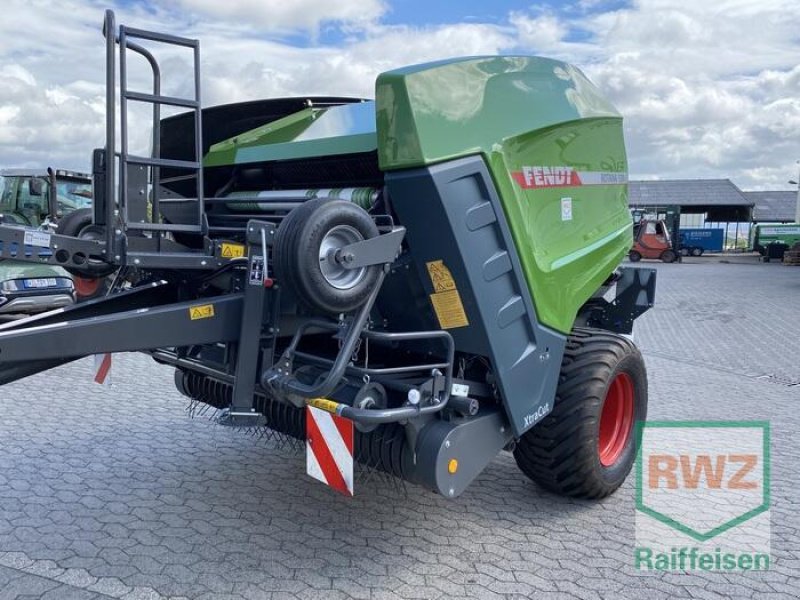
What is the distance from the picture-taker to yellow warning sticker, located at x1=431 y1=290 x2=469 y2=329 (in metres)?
3.22

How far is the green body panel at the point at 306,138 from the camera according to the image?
141 inches

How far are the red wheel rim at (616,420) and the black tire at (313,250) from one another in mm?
2095

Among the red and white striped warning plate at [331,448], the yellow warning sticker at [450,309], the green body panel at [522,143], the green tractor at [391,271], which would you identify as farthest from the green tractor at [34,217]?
the yellow warning sticker at [450,309]

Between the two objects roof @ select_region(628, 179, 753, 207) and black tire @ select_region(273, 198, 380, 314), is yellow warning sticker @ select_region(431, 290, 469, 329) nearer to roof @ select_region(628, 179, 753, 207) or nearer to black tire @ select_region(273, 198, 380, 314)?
black tire @ select_region(273, 198, 380, 314)

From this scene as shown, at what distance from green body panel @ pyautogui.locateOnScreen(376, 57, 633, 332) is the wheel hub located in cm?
37

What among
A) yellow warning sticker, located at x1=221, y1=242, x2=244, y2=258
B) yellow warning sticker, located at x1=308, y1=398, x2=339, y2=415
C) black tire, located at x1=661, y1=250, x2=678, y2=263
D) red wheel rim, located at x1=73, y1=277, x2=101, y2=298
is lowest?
black tire, located at x1=661, y1=250, x2=678, y2=263

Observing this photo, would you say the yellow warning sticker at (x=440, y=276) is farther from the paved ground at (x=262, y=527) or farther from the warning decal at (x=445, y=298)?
the paved ground at (x=262, y=527)

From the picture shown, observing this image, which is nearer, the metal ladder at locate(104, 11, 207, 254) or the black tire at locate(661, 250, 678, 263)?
the metal ladder at locate(104, 11, 207, 254)

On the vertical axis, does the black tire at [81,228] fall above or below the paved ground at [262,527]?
above

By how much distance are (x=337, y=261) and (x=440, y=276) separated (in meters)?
0.54

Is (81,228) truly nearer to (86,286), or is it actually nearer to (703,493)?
(86,286)

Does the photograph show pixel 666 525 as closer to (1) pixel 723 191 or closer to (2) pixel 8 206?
(2) pixel 8 206

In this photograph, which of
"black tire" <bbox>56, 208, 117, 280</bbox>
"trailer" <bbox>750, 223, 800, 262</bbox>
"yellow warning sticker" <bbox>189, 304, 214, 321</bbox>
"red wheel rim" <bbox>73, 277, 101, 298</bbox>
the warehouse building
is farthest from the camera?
the warehouse building

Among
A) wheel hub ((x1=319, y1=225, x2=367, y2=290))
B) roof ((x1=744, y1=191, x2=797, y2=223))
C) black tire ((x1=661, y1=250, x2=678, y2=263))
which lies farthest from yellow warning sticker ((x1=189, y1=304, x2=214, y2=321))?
roof ((x1=744, y1=191, x2=797, y2=223))
